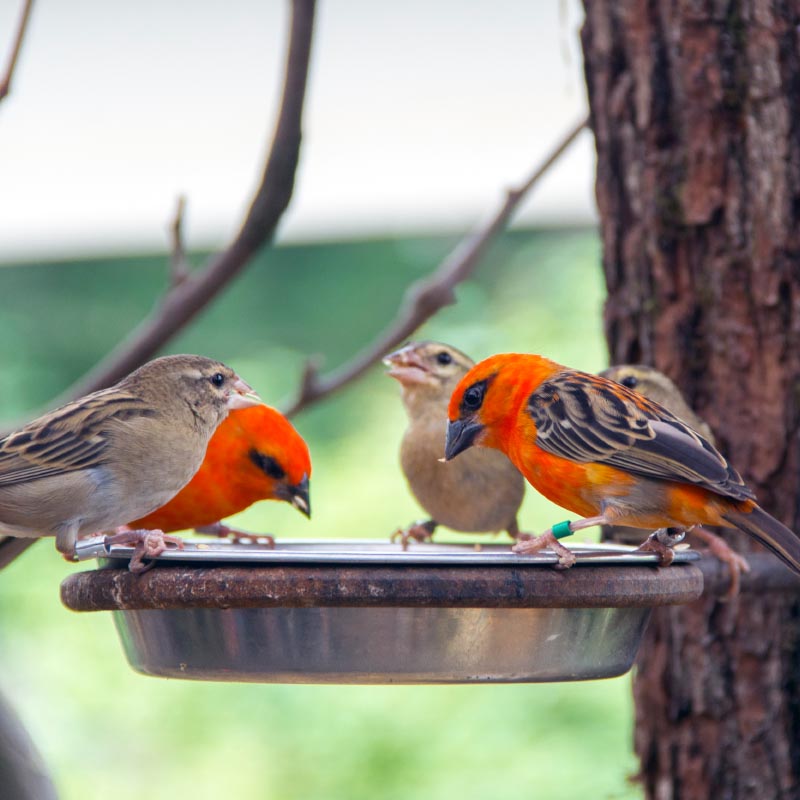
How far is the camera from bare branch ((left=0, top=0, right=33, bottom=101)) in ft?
11.4

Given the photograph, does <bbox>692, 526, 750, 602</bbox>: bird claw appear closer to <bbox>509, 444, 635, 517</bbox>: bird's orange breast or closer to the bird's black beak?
<bbox>509, 444, 635, 517</bbox>: bird's orange breast

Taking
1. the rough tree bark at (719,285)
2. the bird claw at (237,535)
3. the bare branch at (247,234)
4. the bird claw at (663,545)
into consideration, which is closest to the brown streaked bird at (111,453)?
the bare branch at (247,234)

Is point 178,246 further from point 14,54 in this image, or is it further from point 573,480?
point 573,480

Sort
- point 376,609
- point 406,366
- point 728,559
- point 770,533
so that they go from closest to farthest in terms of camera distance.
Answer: point 376,609 < point 770,533 < point 728,559 < point 406,366

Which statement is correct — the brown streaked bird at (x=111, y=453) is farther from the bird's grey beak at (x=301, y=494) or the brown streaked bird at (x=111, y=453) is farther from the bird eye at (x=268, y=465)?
the bird's grey beak at (x=301, y=494)

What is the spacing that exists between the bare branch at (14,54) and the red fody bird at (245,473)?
1.16 m

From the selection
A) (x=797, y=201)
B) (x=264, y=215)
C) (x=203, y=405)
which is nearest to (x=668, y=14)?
(x=797, y=201)

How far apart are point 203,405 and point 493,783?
4.49 metres

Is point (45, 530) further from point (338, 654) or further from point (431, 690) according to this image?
point (431, 690)

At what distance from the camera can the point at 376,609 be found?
2682mm

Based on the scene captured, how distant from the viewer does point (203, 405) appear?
11.7 feet

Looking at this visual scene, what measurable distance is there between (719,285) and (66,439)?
2.27m

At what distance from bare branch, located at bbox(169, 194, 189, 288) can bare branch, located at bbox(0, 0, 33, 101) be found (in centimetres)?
59

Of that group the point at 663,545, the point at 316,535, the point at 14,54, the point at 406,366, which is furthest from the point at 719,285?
the point at 316,535
